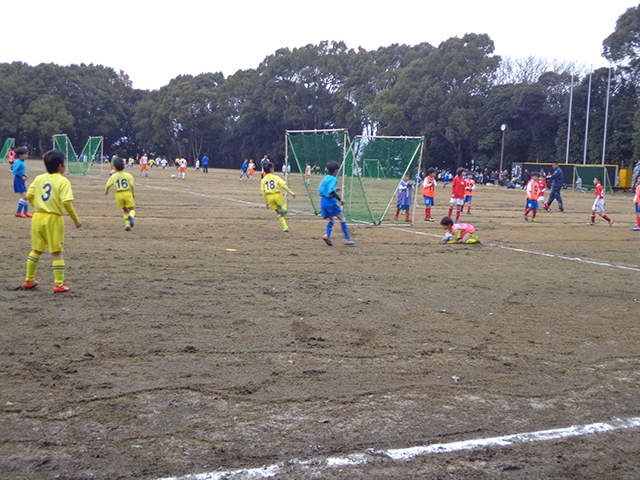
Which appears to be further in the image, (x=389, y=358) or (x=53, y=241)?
(x=53, y=241)

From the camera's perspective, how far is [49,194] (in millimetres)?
7609

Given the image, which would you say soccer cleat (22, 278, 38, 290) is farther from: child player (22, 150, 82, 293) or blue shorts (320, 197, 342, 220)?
blue shorts (320, 197, 342, 220)

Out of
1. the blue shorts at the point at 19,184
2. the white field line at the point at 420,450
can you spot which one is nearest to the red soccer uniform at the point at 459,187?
the blue shorts at the point at 19,184

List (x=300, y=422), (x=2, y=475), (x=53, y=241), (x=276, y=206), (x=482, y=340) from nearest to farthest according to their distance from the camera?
(x=2, y=475), (x=300, y=422), (x=482, y=340), (x=53, y=241), (x=276, y=206)

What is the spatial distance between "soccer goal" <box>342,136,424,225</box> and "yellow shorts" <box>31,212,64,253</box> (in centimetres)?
1065

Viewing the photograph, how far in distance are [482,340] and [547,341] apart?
654mm

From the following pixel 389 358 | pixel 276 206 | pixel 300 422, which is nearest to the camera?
pixel 300 422

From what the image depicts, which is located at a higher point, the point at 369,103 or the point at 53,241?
the point at 369,103

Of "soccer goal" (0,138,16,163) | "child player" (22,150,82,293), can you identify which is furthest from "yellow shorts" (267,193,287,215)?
"soccer goal" (0,138,16,163)

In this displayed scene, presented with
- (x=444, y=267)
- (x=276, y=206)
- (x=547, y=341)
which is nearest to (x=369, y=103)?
(x=276, y=206)

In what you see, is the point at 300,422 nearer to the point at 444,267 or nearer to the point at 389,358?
the point at 389,358

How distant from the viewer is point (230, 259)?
10734 mm

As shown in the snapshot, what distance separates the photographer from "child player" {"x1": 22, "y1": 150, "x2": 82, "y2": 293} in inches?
299

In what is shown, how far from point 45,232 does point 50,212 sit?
0.80 ft
